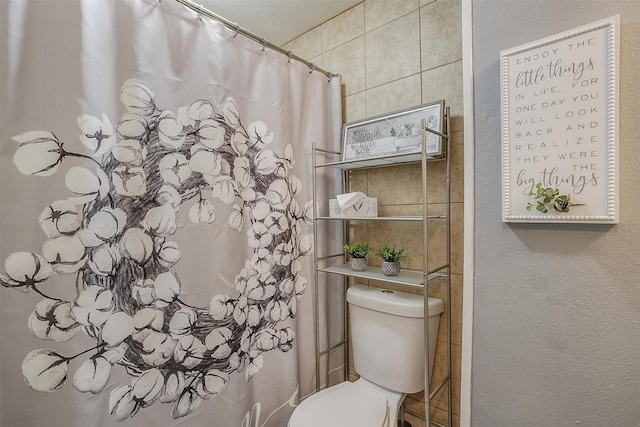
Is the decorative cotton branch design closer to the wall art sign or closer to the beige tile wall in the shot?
the beige tile wall

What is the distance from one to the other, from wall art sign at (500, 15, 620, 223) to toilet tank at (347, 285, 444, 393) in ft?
1.93

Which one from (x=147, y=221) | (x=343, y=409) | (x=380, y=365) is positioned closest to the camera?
(x=147, y=221)

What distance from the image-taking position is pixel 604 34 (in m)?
0.77

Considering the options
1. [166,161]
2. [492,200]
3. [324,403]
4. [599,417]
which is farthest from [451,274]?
[166,161]

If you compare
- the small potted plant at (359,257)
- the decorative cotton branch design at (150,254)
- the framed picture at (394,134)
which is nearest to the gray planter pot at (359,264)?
the small potted plant at (359,257)

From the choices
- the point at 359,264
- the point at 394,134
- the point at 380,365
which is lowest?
the point at 380,365

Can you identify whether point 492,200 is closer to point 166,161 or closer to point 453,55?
point 453,55

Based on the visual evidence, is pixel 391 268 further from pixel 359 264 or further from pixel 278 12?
pixel 278 12

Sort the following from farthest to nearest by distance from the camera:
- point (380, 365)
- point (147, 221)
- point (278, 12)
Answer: point (278, 12) → point (380, 365) → point (147, 221)

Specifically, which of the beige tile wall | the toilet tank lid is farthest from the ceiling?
the toilet tank lid

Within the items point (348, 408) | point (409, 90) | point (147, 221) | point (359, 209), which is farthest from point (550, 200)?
point (147, 221)

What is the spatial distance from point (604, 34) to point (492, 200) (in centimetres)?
49

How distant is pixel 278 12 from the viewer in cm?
171

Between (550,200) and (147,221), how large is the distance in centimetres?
126
